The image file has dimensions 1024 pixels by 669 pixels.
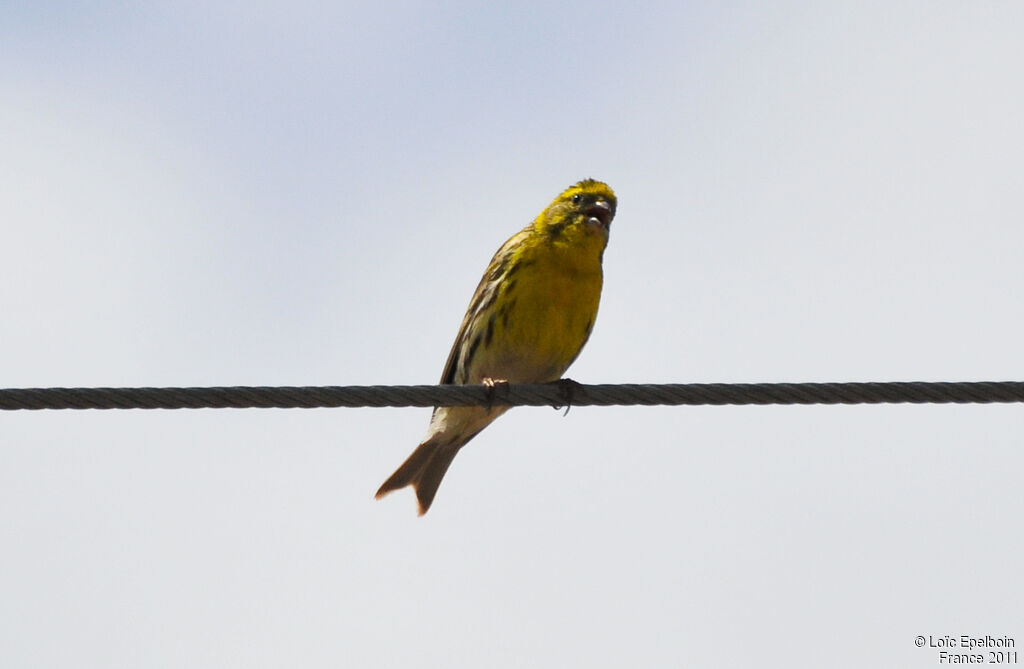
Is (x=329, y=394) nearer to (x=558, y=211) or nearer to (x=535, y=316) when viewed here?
(x=535, y=316)

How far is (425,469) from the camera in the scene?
337 inches

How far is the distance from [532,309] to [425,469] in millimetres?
1339

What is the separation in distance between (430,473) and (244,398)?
3480 millimetres

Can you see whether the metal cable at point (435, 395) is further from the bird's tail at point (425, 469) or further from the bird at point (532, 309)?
the bird's tail at point (425, 469)

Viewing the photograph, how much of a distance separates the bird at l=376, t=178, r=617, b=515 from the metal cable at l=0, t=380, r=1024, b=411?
6.77ft

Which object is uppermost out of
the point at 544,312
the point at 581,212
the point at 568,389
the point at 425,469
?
the point at 581,212

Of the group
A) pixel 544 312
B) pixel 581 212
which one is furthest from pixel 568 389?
pixel 581 212

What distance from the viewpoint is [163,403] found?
509 cm

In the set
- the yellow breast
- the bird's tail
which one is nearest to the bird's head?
the yellow breast

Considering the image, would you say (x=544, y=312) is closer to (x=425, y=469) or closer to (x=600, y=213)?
(x=600, y=213)

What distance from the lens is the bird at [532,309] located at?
7.80 meters

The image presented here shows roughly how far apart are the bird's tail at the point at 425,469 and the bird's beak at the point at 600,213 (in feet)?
4.95

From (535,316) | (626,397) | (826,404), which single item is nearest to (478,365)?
(535,316)

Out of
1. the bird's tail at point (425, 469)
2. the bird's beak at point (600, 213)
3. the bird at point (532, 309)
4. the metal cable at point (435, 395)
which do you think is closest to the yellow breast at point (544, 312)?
the bird at point (532, 309)
